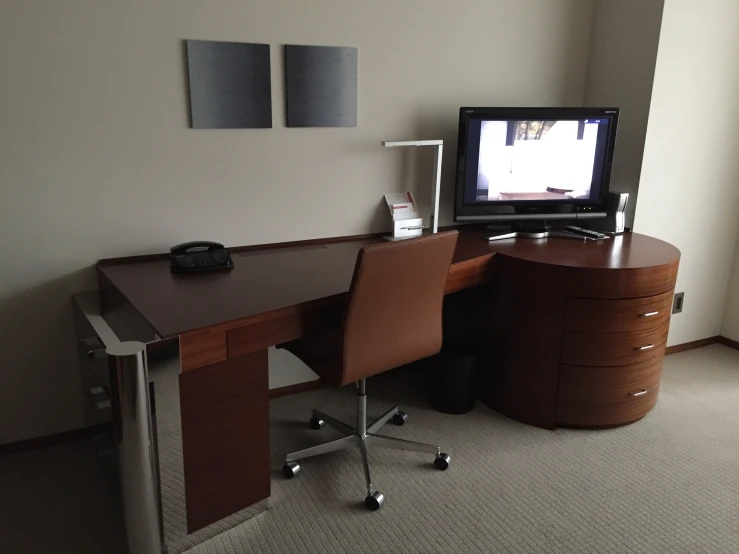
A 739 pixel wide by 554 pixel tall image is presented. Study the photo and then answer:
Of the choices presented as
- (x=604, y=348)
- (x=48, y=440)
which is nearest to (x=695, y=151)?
(x=604, y=348)

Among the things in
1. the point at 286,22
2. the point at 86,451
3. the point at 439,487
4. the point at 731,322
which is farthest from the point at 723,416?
the point at 86,451

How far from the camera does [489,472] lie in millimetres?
A: 2307

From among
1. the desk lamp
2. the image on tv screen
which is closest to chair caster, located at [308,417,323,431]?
the desk lamp

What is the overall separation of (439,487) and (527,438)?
0.52 m

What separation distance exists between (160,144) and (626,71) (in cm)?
221

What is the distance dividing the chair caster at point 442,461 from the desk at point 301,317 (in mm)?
502

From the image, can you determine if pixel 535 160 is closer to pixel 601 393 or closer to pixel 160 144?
pixel 601 393

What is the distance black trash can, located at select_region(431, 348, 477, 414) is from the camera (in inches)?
105

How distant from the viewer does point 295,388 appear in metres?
2.86

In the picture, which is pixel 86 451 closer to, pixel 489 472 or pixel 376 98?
pixel 489 472

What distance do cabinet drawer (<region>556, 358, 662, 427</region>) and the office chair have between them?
70 cm

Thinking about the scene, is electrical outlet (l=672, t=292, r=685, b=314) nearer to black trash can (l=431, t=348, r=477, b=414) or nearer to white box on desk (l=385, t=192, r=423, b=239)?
black trash can (l=431, t=348, r=477, b=414)

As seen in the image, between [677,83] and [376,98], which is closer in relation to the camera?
[376,98]

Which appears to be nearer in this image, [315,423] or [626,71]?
[315,423]
